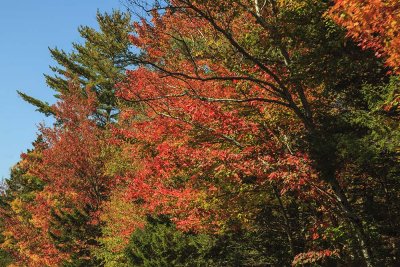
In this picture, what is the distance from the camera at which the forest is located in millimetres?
7680

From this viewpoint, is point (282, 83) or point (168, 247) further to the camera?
point (168, 247)

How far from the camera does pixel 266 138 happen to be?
31.9ft

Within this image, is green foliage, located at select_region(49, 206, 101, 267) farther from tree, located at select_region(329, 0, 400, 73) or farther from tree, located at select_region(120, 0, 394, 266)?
tree, located at select_region(329, 0, 400, 73)

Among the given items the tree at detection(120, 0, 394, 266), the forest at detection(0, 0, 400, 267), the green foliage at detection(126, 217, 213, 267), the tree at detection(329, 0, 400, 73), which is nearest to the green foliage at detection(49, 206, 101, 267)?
the forest at detection(0, 0, 400, 267)

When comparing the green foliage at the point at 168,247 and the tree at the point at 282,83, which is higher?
the tree at the point at 282,83

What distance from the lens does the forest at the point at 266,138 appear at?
7.68 m

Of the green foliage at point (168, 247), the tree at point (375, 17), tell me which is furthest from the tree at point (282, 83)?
the green foliage at point (168, 247)

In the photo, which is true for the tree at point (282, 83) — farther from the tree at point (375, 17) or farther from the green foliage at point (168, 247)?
the green foliage at point (168, 247)

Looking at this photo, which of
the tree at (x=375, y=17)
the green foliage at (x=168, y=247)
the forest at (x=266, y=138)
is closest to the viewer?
the tree at (x=375, y=17)

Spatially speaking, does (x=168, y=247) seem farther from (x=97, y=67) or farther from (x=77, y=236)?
(x=97, y=67)

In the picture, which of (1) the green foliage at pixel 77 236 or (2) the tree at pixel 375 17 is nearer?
(2) the tree at pixel 375 17

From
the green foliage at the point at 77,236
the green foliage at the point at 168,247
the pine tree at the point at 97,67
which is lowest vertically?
the green foliage at the point at 168,247

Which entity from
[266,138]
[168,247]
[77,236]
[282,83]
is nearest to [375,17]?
[282,83]

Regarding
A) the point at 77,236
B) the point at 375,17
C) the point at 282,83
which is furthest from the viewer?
the point at 77,236
